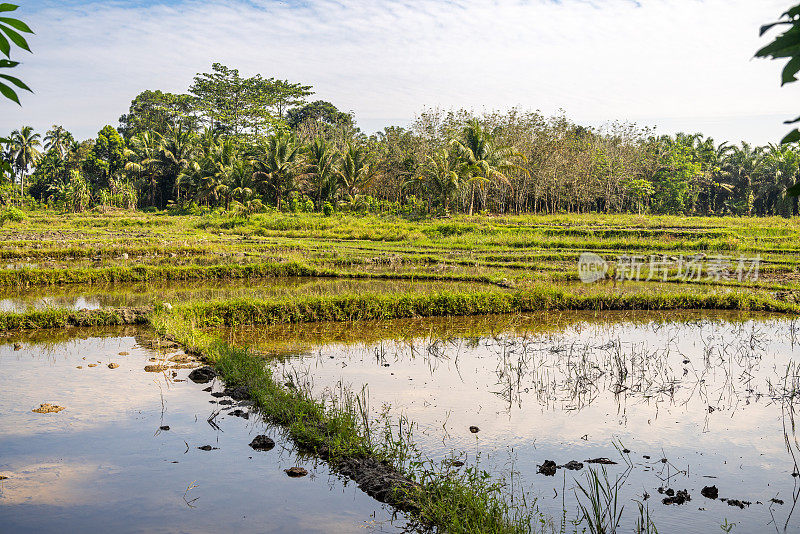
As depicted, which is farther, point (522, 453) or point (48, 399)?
point (48, 399)

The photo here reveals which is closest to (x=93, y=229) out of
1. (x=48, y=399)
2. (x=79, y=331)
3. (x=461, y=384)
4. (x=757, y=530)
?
(x=79, y=331)

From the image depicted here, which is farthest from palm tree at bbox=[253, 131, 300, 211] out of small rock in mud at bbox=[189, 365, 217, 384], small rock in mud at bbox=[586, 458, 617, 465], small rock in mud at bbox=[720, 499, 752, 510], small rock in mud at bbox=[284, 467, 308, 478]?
small rock in mud at bbox=[720, 499, 752, 510]

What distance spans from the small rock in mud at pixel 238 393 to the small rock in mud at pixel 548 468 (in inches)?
121

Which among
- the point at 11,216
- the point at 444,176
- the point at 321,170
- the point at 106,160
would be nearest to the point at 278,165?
the point at 321,170

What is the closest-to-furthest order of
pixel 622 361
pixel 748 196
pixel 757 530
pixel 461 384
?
pixel 757 530, pixel 461 384, pixel 622 361, pixel 748 196

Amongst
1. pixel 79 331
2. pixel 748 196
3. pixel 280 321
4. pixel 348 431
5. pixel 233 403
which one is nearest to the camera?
pixel 348 431

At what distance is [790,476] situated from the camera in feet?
14.1

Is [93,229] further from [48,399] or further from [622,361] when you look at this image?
[622,361]

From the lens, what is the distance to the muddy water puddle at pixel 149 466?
3.72 meters

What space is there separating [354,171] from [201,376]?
2382cm

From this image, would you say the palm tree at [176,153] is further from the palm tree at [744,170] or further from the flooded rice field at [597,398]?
the palm tree at [744,170]

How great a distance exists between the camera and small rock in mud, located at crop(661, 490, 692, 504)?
388cm

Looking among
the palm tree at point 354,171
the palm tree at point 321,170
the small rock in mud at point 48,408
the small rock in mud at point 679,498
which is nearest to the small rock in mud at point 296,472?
the small rock in mud at point 679,498

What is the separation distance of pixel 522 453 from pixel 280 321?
19.6 ft
